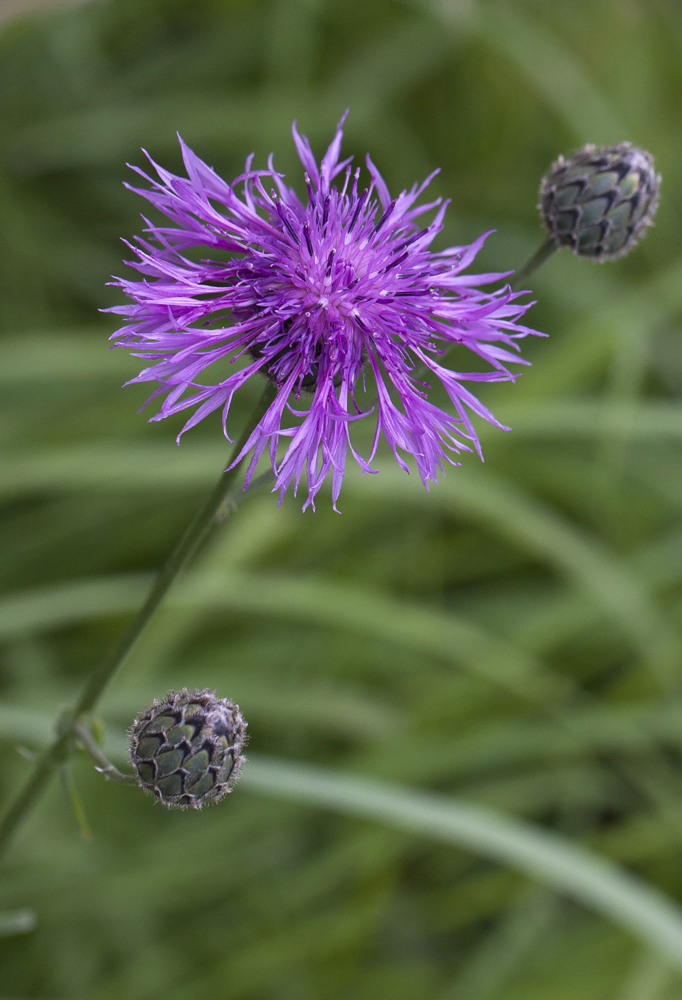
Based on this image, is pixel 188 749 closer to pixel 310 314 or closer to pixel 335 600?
pixel 310 314

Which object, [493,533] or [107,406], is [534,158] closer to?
[493,533]

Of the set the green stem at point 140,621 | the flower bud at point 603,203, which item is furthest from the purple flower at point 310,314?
the flower bud at point 603,203

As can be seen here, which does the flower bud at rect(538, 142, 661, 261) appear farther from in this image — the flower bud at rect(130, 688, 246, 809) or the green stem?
the flower bud at rect(130, 688, 246, 809)

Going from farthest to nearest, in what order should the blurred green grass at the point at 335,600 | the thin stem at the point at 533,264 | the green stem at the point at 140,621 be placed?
1. the blurred green grass at the point at 335,600
2. the thin stem at the point at 533,264
3. the green stem at the point at 140,621

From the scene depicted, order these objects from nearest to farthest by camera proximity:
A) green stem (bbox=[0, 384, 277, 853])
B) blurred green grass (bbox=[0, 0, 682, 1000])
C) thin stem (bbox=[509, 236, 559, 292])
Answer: green stem (bbox=[0, 384, 277, 853]), thin stem (bbox=[509, 236, 559, 292]), blurred green grass (bbox=[0, 0, 682, 1000])

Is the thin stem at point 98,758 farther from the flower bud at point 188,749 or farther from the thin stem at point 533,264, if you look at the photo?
the thin stem at point 533,264

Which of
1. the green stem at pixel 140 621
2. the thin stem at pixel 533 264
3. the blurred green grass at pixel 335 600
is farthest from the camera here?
the blurred green grass at pixel 335 600

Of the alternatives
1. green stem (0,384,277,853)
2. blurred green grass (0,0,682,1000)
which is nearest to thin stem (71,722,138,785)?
green stem (0,384,277,853)

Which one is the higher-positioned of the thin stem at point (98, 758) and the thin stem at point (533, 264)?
the thin stem at point (533, 264)
